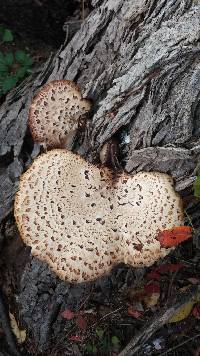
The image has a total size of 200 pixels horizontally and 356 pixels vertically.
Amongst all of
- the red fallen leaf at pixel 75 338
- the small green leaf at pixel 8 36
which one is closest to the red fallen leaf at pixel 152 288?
the red fallen leaf at pixel 75 338

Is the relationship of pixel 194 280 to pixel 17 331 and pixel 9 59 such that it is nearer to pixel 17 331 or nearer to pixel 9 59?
pixel 17 331

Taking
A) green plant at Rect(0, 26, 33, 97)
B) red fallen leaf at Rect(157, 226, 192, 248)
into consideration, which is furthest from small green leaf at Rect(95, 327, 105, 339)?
green plant at Rect(0, 26, 33, 97)

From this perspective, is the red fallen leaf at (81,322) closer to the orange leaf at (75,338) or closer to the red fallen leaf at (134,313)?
the orange leaf at (75,338)

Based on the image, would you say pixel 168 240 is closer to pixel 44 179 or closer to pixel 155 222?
pixel 155 222

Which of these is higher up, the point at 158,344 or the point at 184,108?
the point at 184,108

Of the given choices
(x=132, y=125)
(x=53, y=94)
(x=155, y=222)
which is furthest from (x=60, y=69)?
(x=155, y=222)

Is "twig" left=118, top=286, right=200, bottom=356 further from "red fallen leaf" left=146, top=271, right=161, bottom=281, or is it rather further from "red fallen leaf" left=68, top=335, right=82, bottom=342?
"red fallen leaf" left=68, top=335, right=82, bottom=342

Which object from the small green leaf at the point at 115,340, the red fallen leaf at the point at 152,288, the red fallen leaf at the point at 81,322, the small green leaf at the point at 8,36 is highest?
the small green leaf at the point at 8,36
